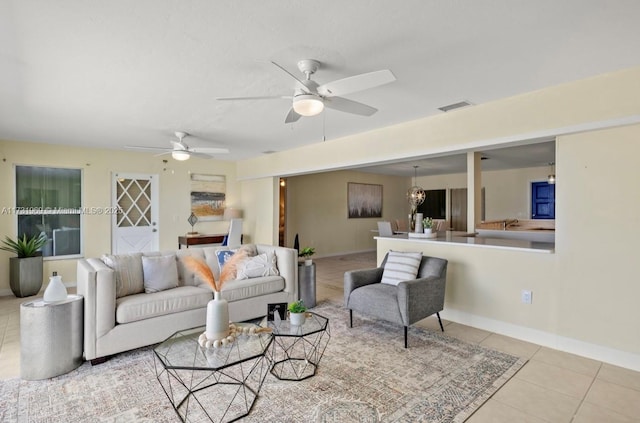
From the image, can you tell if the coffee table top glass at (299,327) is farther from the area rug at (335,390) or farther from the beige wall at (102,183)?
the beige wall at (102,183)

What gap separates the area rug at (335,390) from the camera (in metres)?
2.15

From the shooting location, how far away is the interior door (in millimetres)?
6320

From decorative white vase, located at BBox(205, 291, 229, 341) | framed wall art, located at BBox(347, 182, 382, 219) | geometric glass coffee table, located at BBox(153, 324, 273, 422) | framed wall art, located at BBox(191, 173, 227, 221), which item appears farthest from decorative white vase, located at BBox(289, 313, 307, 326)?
framed wall art, located at BBox(347, 182, 382, 219)

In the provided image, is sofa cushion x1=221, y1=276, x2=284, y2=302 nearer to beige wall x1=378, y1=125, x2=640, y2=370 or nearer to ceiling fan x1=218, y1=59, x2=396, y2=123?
ceiling fan x1=218, y1=59, x2=396, y2=123

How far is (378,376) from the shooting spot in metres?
2.65

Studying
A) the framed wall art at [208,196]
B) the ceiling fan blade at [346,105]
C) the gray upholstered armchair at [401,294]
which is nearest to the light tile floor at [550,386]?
the gray upholstered armchair at [401,294]

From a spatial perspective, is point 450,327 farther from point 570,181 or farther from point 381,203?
point 381,203

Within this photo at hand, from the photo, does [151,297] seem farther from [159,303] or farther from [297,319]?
[297,319]

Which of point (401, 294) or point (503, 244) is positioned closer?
point (401, 294)

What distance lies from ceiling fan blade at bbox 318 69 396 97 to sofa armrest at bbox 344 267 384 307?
6.72ft

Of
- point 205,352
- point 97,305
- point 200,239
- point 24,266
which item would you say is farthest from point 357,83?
Result: point 24,266

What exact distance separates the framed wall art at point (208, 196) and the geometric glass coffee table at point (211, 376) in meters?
4.99

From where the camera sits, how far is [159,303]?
10.2ft

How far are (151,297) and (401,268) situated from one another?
255 centimetres
